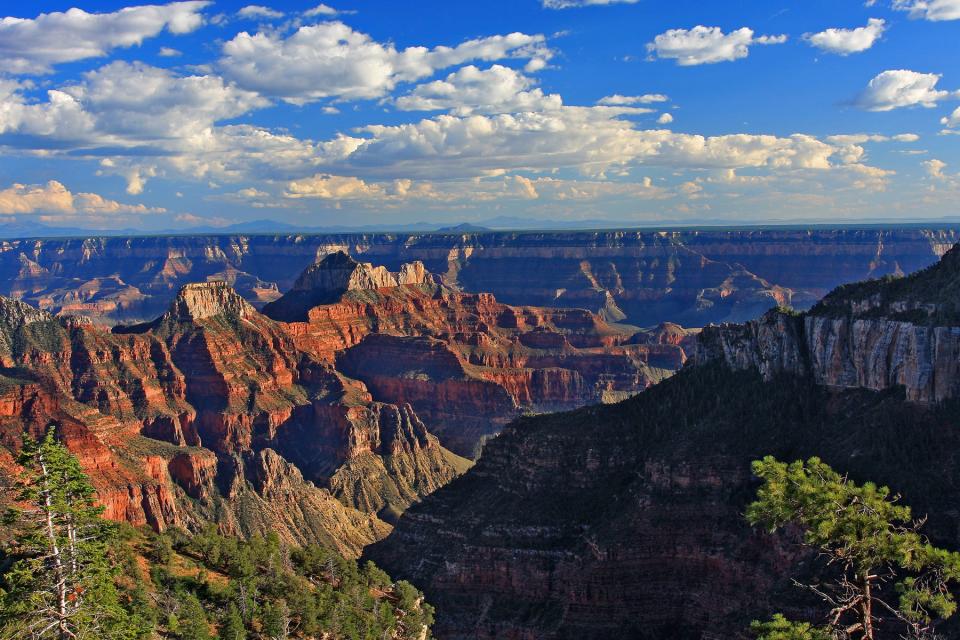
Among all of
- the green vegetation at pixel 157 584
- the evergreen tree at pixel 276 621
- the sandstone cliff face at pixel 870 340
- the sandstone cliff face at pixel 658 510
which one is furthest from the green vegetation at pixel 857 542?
the sandstone cliff face at pixel 870 340

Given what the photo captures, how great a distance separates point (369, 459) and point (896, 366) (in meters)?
115

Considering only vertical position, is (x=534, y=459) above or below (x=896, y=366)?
below

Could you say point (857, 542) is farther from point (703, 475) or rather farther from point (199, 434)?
point (199, 434)

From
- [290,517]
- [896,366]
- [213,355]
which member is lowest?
[290,517]

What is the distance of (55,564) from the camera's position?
3738 cm

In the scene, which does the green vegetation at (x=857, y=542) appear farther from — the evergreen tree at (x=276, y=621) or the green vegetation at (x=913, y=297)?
the green vegetation at (x=913, y=297)

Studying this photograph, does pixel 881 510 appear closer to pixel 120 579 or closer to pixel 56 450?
pixel 56 450

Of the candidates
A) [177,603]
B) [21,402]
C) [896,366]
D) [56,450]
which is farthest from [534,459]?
[21,402]

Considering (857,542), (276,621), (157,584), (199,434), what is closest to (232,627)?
(276,621)

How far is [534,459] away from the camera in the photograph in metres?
89.0

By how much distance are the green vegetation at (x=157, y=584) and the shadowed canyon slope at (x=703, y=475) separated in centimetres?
848

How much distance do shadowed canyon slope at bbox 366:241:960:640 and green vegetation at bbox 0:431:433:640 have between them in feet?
27.8

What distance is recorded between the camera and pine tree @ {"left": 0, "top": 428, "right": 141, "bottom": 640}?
36719 mm

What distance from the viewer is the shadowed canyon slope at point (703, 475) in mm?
68875
